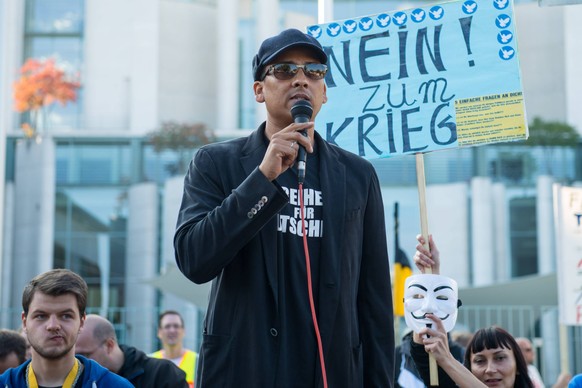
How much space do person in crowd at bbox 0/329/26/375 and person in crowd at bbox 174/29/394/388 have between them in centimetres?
324

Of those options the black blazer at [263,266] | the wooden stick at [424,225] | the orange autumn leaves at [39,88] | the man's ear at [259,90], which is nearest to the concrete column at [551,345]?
the orange autumn leaves at [39,88]

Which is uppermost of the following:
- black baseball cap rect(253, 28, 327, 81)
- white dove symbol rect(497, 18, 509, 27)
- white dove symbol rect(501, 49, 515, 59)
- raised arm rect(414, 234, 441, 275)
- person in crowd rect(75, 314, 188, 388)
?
white dove symbol rect(497, 18, 509, 27)

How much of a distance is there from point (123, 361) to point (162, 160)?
22.7m

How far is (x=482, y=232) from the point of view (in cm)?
2717

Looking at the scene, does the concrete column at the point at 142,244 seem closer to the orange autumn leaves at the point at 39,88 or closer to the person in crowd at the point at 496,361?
the orange autumn leaves at the point at 39,88

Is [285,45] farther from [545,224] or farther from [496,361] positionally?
[545,224]

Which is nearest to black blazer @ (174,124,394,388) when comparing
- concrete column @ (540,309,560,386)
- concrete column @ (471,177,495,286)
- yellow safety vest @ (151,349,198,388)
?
yellow safety vest @ (151,349,198,388)

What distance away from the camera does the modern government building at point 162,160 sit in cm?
2722

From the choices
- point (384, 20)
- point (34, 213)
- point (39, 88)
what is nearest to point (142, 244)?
point (34, 213)

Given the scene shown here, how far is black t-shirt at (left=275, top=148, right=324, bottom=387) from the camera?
3289 millimetres

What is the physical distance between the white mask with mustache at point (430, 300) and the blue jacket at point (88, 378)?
50.6 inches

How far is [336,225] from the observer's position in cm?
344

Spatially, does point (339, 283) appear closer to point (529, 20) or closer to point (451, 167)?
point (451, 167)

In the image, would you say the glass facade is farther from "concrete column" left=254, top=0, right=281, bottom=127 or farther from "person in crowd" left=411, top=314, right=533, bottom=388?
"person in crowd" left=411, top=314, right=533, bottom=388
